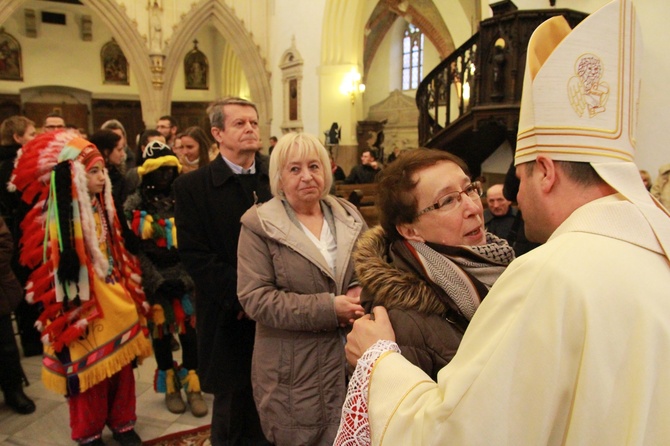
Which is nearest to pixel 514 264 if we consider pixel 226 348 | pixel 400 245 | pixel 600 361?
pixel 600 361

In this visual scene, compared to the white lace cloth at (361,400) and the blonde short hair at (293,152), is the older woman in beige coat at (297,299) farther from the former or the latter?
the white lace cloth at (361,400)

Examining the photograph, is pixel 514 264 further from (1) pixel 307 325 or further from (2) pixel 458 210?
(1) pixel 307 325

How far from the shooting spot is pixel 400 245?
1.34 m

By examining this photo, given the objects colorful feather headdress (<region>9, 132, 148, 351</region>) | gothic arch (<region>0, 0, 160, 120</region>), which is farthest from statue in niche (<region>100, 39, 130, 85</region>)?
colorful feather headdress (<region>9, 132, 148, 351</region>)

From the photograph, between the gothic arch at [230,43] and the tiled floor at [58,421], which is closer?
the tiled floor at [58,421]

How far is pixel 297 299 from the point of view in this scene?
1911 millimetres

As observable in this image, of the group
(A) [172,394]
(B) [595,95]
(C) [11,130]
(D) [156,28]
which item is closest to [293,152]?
(B) [595,95]

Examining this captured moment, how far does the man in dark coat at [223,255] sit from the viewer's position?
2416mm

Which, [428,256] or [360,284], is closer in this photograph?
[428,256]

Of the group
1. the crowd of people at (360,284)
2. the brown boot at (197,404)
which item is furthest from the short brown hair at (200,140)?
the brown boot at (197,404)

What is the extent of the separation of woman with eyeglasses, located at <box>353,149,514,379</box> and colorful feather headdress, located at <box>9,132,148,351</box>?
1781mm

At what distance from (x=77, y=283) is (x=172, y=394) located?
3.75ft

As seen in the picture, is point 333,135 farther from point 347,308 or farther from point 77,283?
point 347,308

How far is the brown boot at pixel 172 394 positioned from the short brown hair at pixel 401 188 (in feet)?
8.04
